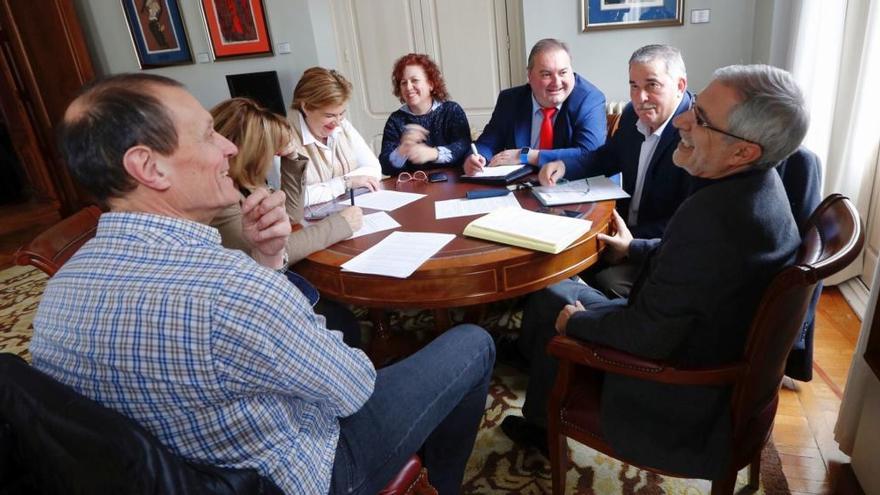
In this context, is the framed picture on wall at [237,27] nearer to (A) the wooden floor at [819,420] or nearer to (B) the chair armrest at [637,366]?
(B) the chair armrest at [637,366]

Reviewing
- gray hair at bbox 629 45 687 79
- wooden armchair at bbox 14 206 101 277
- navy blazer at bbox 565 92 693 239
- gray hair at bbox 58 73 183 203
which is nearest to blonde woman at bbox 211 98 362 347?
wooden armchair at bbox 14 206 101 277

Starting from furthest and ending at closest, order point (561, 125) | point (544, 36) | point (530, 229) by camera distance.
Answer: point (544, 36), point (561, 125), point (530, 229)

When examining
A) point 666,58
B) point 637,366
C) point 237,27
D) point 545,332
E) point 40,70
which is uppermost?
point 237,27

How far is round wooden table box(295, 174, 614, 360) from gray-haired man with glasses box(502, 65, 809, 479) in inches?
8.9

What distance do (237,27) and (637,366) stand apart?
452 cm

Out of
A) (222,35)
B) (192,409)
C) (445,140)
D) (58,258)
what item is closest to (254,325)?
(192,409)

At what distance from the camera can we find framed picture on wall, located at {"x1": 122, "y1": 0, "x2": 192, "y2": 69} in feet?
15.2

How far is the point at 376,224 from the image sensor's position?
1.67 m

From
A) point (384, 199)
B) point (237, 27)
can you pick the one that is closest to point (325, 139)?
point (384, 199)

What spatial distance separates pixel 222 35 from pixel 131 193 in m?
4.30

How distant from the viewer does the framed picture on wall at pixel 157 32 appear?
4637mm

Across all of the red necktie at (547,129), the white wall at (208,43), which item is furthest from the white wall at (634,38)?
the white wall at (208,43)

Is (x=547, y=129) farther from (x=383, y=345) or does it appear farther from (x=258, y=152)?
(x=258, y=152)

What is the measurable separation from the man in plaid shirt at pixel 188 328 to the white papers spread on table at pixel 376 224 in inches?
24.7
